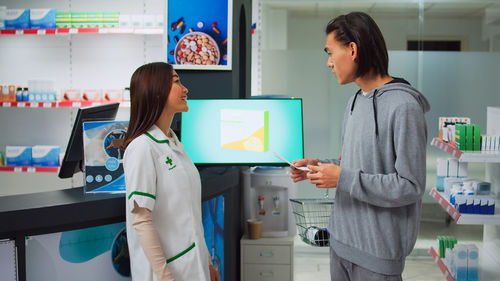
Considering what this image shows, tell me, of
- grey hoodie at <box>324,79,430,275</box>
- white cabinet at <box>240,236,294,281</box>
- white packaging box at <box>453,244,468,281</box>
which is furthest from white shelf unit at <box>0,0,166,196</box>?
grey hoodie at <box>324,79,430,275</box>

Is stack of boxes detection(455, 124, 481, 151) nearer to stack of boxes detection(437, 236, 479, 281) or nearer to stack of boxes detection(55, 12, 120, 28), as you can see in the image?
stack of boxes detection(437, 236, 479, 281)

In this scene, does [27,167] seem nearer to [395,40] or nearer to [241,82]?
[241,82]

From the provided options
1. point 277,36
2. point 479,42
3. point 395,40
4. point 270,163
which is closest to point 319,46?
point 277,36

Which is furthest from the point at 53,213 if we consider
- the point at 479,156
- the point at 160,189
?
the point at 479,156

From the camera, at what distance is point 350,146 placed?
1.87 metres

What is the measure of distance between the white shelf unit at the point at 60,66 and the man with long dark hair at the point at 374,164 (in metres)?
4.15

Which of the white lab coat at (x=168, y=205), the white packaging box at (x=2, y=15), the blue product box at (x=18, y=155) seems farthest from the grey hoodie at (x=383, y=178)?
the white packaging box at (x=2, y=15)

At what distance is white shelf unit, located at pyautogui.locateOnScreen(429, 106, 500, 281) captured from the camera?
321 cm

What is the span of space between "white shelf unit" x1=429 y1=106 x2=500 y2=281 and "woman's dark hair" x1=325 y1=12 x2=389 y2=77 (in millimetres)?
1690

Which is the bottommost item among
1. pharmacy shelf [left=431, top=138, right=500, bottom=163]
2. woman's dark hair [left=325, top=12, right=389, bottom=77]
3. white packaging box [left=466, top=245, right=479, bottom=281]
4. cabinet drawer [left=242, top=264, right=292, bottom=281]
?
cabinet drawer [left=242, top=264, right=292, bottom=281]

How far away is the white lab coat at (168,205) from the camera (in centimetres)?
191

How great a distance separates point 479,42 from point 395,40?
3.03 feet

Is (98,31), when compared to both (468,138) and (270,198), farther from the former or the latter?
(468,138)

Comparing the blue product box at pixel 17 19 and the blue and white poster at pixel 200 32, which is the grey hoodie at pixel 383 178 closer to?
the blue and white poster at pixel 200 32
